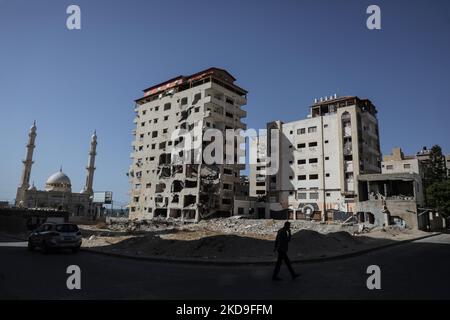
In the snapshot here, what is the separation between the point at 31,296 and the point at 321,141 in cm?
5295

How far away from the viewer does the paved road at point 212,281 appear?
23.7ft

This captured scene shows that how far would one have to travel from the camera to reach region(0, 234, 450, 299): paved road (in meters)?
7.21

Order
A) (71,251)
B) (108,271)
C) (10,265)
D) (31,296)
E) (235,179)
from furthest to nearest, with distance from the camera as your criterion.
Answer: (235,179) → (71,251) → (10,265) → (108,271) → (31,296)

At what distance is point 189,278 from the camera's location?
9398mm

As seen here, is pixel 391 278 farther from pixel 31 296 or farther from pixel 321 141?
pixel 321 141

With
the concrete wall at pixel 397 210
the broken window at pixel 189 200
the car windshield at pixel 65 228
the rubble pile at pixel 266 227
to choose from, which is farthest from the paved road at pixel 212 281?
→ the broken window at pixel 189 200

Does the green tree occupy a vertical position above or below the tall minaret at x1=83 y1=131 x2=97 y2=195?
below

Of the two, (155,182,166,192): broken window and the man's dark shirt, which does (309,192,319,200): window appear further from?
the man's dark shirt

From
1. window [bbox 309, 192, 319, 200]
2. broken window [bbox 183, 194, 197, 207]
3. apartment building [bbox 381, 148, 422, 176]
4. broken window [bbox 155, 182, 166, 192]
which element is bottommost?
broken window [bbox 183, 194, 197, 207]

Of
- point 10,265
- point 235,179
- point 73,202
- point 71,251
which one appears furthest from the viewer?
point 73,202

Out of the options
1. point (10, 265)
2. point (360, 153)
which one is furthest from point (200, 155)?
point (10, 265)

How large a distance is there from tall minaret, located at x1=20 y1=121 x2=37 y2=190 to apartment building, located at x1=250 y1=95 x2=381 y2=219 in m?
60.5

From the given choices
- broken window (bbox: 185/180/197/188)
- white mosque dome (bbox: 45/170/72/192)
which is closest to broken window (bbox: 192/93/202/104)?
broken window (bbox: 185/180/197/188)

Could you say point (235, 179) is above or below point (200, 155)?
below
